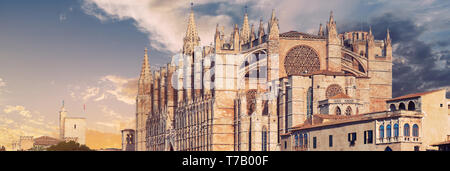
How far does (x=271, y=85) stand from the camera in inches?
3666

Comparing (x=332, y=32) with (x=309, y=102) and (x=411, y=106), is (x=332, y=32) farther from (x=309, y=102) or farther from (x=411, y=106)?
(x=411, y=106)

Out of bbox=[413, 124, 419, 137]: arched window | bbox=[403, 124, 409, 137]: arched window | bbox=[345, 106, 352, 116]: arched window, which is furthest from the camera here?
bbox=[345, 106, 352, 116]: arched window

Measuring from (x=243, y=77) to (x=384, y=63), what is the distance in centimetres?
1590

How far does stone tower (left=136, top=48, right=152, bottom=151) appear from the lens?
414 ft

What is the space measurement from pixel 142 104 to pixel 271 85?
37.8m

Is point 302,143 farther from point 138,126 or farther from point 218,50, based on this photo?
point 138,126

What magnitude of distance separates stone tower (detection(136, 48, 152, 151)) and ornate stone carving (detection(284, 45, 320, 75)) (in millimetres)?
33993

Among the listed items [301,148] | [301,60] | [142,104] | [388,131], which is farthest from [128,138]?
[388,131]

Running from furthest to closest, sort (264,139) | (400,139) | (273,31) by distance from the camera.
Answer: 1. (273,31)
2. (264,139)
3. (400,139)

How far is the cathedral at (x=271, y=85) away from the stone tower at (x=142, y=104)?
14.8m

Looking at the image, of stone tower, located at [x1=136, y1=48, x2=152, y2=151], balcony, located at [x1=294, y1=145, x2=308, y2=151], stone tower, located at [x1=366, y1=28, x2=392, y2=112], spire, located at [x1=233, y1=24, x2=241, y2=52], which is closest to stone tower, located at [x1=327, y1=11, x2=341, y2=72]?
stone tower, located at [x1=366, y1=28, x2=392, y2=112]

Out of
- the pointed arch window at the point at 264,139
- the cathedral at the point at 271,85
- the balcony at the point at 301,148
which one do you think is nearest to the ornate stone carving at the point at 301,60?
the cathedral at the point at 271,85

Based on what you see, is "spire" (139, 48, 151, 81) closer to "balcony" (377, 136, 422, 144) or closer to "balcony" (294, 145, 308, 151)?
"balcony" (294, 145, 308, 151)
